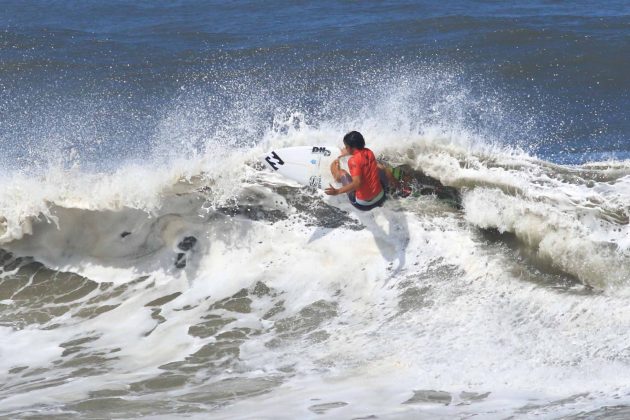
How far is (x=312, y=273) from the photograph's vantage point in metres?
8.79

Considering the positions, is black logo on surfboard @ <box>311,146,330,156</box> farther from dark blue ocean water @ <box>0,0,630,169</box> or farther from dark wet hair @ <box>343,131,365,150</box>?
dark blue ocean water @ <box>0,0,630,169</box>

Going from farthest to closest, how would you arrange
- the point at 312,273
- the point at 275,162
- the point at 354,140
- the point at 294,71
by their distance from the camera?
1. the point at 294,71
2. the point at 275,162
3. the point at 312,273
4. the point at 354,140

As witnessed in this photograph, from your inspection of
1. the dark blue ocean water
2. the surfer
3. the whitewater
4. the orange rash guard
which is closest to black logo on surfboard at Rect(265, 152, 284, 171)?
the whitewater

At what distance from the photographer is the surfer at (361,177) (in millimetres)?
8195

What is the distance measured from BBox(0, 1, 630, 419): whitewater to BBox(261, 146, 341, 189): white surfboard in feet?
0.46

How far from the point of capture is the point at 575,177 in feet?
30.2

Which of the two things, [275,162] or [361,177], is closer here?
[361,177]

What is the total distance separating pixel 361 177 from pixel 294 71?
7550 mm

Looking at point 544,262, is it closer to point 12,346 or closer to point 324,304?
point 324,304

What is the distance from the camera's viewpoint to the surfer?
323 inches

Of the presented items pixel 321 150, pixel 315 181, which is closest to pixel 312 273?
pixel 315 181

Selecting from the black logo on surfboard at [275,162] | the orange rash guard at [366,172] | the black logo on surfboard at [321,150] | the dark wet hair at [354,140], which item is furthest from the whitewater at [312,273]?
the dark wet hair at [354,140]

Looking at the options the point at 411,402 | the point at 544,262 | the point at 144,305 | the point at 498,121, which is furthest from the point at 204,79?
the point at 411,402

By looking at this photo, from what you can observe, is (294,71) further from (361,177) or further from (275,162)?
(361,177)
